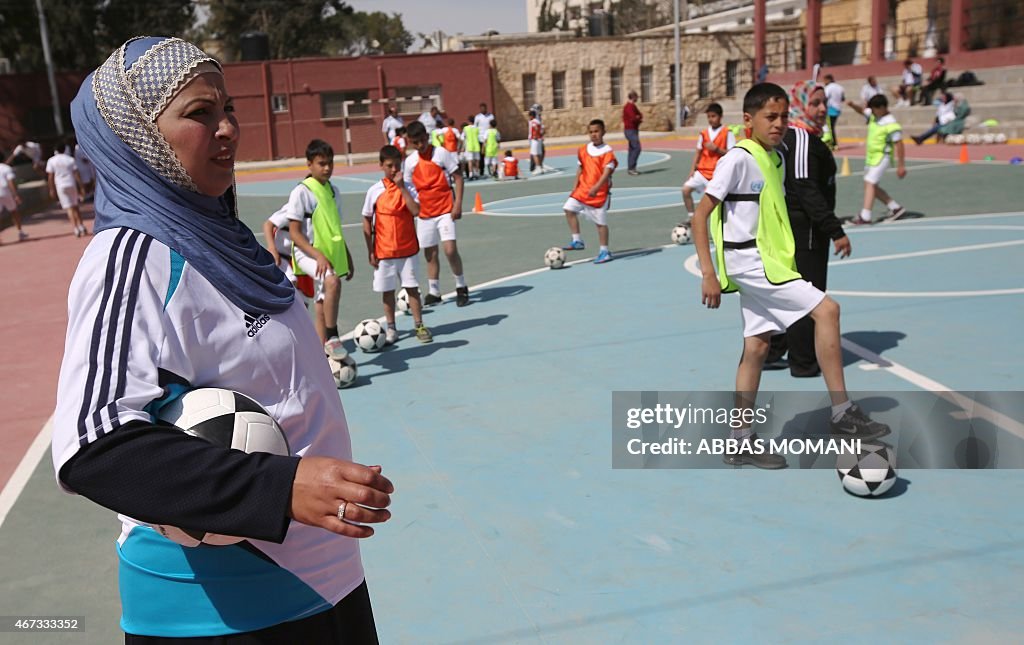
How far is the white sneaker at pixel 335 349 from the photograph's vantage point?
8.86 metres

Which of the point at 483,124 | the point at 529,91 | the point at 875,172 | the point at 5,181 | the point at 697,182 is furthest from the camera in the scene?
the point at 529,91

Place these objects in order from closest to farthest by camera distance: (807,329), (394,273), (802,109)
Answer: (807,329) → (394,273) → (802,109)

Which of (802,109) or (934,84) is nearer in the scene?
(802,109)

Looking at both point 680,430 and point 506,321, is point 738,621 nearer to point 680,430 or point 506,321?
point 680,430

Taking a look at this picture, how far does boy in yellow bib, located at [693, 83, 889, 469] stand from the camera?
631 centimetres

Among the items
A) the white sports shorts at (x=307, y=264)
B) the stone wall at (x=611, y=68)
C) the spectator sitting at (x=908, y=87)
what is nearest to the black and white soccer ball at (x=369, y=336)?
the white sports shorts at (x=307, y=264)

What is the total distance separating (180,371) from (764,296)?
503 centimetres

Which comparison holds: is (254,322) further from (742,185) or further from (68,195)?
(68,195)

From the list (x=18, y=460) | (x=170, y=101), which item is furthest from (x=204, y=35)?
(x=170, y=101)

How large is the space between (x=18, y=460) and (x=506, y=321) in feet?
16.9

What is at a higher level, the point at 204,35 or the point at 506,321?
the point at 204,35

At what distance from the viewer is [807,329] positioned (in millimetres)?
8188

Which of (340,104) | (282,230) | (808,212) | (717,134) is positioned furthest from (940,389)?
(340,104)

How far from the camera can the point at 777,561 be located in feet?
16.1
